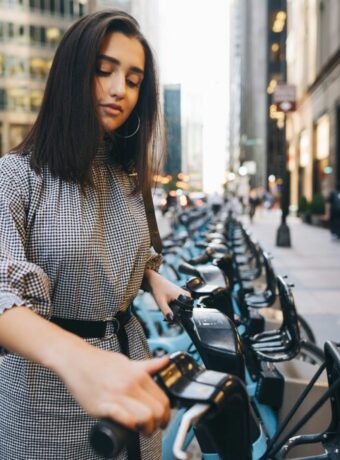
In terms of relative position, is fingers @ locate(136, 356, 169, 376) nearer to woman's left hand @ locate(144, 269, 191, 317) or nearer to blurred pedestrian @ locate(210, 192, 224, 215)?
woman's left hand @ locate(144, 269, 191, 317)

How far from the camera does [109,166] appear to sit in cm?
174

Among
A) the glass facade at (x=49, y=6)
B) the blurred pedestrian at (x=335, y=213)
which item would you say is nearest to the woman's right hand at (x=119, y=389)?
the blurred pedestrian at (x=335, y=213)

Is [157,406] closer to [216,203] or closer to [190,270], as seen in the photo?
[190,270]

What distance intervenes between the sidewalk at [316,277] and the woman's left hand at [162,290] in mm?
4561

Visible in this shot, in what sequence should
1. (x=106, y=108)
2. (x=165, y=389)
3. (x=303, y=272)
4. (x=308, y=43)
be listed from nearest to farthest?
(x=165, y=389)
(x=106, y=108)
(x=303, y=272)
(x=308, y=43)

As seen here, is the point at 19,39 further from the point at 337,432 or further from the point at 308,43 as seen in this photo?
the point at 337,432

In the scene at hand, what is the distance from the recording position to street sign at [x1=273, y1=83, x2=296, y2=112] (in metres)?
16.8

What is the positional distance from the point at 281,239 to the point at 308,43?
23588mm

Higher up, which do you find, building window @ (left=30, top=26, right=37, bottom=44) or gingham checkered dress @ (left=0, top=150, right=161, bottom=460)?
building window @ (left=30, top=26, right=37, bottom=44)

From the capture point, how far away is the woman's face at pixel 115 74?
1.54 meters

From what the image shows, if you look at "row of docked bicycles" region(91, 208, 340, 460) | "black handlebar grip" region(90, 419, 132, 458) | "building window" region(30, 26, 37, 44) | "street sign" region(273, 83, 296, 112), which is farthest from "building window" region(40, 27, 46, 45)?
"black handlebar grip" region(90, 419, 132, 458)

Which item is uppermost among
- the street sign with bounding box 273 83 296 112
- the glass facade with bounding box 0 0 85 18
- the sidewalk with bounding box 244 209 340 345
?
the glass facade with bounding box 0 0 85 18

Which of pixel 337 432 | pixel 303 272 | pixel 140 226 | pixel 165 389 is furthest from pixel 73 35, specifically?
pixel 303 272

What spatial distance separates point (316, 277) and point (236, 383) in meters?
→ 10.7
